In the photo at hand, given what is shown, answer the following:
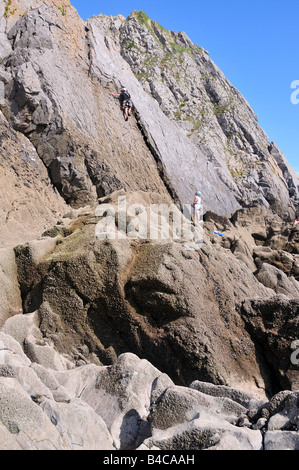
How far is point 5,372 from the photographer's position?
5.93m

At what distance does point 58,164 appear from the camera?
20.6m

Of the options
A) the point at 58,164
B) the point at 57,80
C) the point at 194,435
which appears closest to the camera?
the point at 194,435

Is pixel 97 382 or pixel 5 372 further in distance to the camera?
pixel 97 382

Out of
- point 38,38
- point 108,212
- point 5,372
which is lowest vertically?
point 5,372

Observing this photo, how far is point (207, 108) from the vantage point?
54875mm

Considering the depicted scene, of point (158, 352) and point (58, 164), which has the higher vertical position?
point (58, 164)

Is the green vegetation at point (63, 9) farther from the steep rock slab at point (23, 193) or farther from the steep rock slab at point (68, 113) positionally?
the steep rock slab at point (23, 193)

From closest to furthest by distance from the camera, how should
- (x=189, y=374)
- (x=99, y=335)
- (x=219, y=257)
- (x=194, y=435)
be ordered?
(x=194, y=435) → (x=189, y=374) → (x=99, y=335) → (x=219, y=257)

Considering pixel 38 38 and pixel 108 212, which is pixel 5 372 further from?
pixel 38 38

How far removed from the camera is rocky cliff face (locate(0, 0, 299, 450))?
5.65m

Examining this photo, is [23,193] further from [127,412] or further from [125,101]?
[127,412]

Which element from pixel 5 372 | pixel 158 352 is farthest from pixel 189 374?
pixel 5 372

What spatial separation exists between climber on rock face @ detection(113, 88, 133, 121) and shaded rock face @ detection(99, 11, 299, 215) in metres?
12.2

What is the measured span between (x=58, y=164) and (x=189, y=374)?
14526 millimetres
